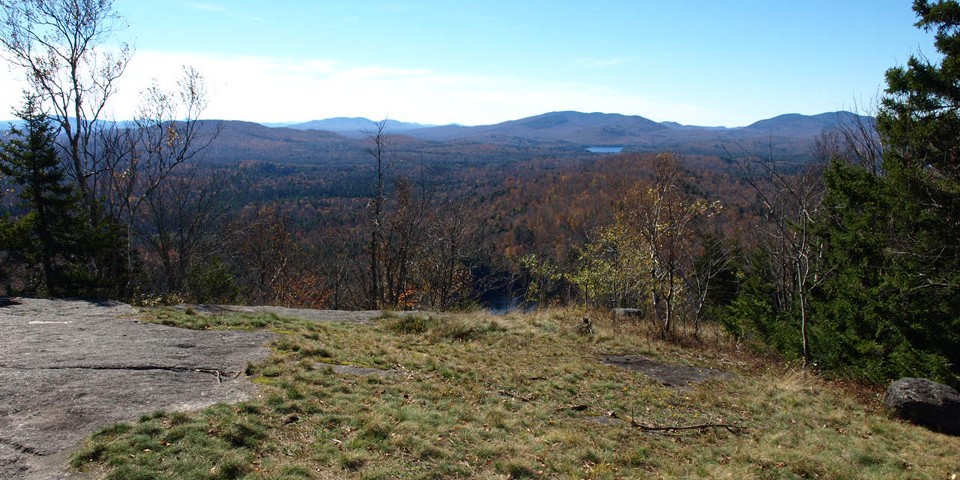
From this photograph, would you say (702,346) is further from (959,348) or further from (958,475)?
(958,475)

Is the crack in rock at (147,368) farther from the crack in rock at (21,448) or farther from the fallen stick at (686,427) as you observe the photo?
the fallen stick at (686,427)

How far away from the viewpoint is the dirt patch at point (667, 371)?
36.1 feet

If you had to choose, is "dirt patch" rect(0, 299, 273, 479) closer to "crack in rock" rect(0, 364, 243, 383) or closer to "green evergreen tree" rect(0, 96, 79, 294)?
"crack in rock" rect(0, 364, 243, 383)

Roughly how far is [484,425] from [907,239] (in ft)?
33.2

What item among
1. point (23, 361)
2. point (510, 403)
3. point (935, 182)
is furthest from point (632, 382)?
point (23, 361)

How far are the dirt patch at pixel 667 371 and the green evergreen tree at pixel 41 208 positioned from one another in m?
14.0

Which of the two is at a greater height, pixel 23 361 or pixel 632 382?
pixel 23 361

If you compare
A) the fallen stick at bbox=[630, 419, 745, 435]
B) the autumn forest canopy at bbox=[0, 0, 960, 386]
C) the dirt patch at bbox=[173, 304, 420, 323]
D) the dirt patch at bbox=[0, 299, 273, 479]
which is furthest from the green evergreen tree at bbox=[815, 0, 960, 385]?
the dirt patch at bbox=[0, 299, 273, 479]

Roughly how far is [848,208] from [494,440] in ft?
40.0

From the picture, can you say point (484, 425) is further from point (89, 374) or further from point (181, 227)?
point (181, 227)

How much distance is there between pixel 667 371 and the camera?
11680mm

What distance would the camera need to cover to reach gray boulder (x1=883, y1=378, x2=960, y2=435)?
372 inches

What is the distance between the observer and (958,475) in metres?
7.11

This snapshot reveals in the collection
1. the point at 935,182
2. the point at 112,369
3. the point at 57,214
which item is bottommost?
the point at 112,369
